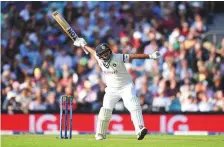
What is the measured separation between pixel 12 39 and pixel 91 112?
14.9 feet

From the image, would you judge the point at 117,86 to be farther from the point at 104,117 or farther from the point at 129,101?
the point at 104,117

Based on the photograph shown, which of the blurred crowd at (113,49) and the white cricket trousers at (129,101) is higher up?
the blurred crowd at (113,49)

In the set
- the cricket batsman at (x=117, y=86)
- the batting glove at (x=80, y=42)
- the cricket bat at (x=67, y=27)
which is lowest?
the cricket batsman at (x=117, y=86)


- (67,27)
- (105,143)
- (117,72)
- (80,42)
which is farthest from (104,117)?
(67,27)

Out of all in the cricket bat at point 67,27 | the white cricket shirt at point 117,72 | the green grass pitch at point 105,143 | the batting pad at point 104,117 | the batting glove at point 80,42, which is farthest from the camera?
the cricket bat at point 67,27

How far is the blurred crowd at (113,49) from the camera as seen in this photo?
1627 centimetres

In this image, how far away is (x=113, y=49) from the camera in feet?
58.6

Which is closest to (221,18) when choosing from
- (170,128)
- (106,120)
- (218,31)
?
(218,31)

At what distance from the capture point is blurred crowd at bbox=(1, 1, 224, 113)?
640 inches

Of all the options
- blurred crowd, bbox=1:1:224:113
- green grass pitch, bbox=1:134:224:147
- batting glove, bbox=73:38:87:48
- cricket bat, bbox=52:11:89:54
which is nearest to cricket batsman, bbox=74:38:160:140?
green grass pitch, bbox=1:134:224:147

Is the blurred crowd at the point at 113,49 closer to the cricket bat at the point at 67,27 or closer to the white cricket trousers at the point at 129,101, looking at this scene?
the cricket bat at the point at 67,27

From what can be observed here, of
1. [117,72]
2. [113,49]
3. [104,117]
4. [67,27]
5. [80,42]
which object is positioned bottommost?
[104,117]

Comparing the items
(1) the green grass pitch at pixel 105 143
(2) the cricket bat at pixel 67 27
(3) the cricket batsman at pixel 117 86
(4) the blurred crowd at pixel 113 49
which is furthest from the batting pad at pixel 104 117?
(4) the blurred crowd at pixel 113 49

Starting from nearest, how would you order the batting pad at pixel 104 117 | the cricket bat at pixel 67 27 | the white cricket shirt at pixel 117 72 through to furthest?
the white cricket shirt at pixel 117 72 → the batting pad at pixel 104 117 → the cricket bat at pixel 67 27
